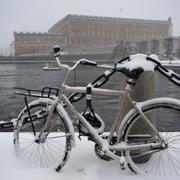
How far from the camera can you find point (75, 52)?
86.2 meters

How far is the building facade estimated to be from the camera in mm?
100812

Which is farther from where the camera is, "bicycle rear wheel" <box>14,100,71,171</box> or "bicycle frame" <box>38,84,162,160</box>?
"bicycle rear wheel" <box>14,100,71,171</box>

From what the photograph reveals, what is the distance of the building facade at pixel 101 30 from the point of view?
10081 centimetres

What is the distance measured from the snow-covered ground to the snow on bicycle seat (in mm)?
917

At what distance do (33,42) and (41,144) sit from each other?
3765 inches

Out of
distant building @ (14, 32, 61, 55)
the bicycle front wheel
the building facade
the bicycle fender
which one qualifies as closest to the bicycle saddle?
the bicycle front wheel

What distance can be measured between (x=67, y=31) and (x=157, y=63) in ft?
327

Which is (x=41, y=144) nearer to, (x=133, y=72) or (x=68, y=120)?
(x=68, y=120)

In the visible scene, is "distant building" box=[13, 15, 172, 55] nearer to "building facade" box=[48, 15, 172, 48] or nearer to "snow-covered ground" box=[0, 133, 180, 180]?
"building facade" box=[48, 15, 172, 48]

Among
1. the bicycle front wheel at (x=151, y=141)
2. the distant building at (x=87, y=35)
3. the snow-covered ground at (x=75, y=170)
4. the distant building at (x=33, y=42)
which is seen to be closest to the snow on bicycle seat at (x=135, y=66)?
the bicycle front wheel at (x=151, y=141)

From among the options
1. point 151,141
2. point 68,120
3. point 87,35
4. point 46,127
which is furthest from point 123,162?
point 87,35

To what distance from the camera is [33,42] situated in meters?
96.3

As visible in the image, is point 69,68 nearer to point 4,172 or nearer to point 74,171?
point 74,171

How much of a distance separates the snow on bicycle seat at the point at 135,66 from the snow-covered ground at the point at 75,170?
0.92 m
